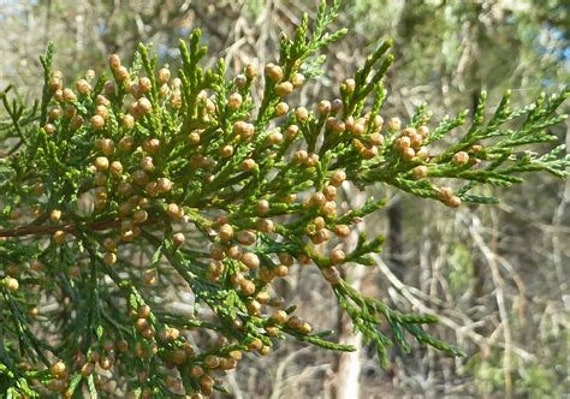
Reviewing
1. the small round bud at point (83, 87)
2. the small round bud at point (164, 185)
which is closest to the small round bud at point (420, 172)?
the small round bud at point (164, 185)

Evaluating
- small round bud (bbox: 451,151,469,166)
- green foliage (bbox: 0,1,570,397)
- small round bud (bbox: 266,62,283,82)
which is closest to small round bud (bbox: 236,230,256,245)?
green foliage (bbox: 0,1,570,397)

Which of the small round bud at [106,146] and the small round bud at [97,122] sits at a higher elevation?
the small round bud at [97,122]

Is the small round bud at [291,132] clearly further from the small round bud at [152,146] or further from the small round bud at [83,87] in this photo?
the small round bud at [83,87]

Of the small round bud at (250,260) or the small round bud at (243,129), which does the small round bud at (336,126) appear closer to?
the small round bud at (243,129)

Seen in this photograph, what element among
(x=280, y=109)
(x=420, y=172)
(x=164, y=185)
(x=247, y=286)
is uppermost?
(x=280, y=109)

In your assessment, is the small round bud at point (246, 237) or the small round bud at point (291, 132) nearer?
the small round bud at point (246, 237)

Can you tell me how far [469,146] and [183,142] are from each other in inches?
27.1

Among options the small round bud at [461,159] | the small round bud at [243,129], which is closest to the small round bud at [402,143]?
the small round bud at [461,159]

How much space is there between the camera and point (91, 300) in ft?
6.34

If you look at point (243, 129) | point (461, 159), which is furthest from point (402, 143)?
point (243, 129)

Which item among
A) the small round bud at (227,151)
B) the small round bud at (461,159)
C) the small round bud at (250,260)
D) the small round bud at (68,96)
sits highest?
the small round bud at (68,96)

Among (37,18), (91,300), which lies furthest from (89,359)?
(37,18)

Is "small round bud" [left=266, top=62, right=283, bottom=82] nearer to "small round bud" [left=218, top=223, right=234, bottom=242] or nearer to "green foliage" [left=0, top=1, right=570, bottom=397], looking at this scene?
"green foliage" [left=0, top=1, right=570, bottom=397]

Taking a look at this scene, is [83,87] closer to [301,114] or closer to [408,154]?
[301,114]
